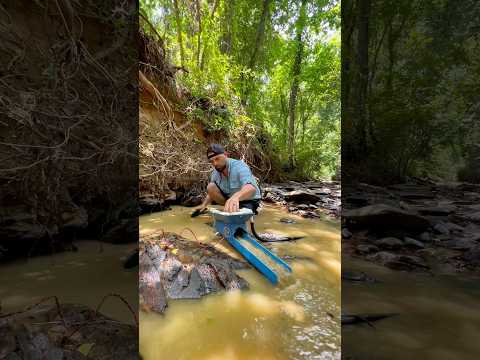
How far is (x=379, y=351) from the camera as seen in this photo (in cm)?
54

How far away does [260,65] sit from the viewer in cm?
632

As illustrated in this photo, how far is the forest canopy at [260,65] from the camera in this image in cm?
425

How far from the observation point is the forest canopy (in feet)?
13.9

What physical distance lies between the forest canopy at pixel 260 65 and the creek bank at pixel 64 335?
6.08 feet

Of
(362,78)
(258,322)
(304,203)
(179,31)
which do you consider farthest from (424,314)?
(179,31)

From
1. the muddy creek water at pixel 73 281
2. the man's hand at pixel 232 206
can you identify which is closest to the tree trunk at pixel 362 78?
the muddy creek water at pixel 73 281

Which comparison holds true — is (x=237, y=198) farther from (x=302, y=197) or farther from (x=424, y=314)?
(x=302, y=197)

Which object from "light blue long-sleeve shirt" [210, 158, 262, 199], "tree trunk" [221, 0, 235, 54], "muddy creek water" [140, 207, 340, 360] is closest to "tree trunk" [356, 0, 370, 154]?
"muddy creek water" [140, 207, 340, 360]

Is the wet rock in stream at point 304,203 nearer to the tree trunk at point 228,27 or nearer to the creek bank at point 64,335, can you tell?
the creek bank at point 64,335

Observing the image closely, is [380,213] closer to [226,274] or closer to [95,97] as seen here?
[226,274]

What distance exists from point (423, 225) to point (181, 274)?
1.33 metres

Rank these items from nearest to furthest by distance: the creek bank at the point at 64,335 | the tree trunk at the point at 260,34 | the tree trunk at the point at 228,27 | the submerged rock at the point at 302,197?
the creek bank at the point at 64,335
the submerged rock at the point at 302,197
the tree trunk at the point at 228,27
the tree trunk at the point at 260,34

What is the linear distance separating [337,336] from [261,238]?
152 cm

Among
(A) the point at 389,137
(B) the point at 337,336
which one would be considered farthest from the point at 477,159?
(B) the point at 337,336
